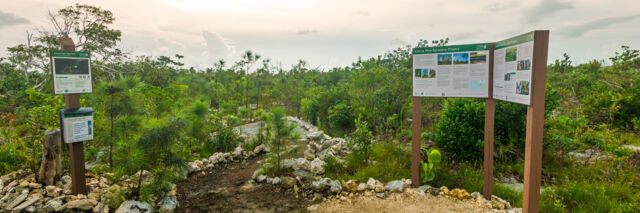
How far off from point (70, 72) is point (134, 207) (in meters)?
2.05

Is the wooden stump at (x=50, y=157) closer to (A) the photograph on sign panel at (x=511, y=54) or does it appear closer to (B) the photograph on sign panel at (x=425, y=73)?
(B) the photograph on sign panel at (x=425, y=73)

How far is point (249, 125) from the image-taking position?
952 cm

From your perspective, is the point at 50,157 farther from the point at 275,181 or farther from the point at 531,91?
the point at 531,91

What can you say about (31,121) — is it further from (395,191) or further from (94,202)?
(395,191)

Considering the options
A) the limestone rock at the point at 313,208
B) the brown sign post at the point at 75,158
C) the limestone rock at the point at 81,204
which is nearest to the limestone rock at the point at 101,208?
the limestone rock at the point at 81,204

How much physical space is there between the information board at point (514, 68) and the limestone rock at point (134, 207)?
4.69 m

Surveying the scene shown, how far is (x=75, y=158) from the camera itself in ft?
13.4

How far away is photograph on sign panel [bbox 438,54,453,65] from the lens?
14.5 feet

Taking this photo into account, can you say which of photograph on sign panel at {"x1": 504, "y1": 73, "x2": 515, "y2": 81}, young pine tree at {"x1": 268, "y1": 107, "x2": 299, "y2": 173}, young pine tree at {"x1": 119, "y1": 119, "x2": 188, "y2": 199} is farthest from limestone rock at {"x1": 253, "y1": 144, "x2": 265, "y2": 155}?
photograph on sign panel at {"x1": 504, "y1": 73, "x2": 515, "y2": 81}

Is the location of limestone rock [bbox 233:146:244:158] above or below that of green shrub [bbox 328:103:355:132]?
below

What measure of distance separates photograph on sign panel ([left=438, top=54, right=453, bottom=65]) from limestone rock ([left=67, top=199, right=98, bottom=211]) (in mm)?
5130

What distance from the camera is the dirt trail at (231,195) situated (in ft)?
13.6

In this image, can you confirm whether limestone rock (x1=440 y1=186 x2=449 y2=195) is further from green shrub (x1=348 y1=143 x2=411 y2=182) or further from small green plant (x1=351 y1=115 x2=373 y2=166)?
small green plant (x1=351 y1=115 x2=373 y2=166)

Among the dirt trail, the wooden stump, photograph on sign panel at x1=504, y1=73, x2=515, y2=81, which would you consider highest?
photograph on sign panel at x1=504, y1=73, x2=515, y2=81
